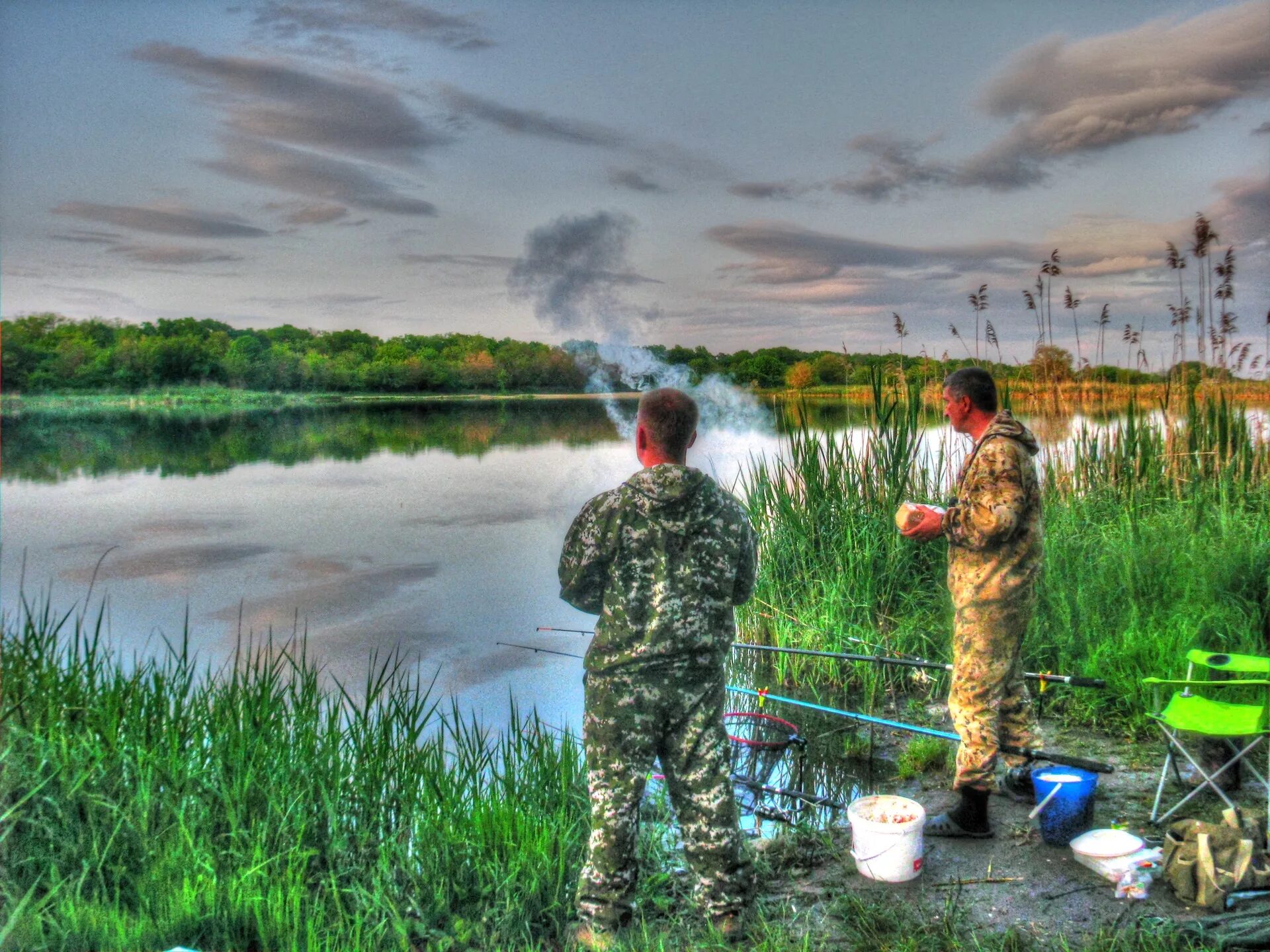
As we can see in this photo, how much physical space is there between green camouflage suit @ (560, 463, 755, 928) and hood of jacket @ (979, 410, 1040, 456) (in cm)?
142

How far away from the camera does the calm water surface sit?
10.9m

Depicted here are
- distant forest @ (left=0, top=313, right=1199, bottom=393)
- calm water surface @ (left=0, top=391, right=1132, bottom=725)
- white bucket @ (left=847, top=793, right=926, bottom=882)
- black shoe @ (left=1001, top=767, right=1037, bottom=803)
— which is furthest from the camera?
calm water surface @ (left=0, top=391, right=1132, bottom=725)

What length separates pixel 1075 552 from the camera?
7031 mm

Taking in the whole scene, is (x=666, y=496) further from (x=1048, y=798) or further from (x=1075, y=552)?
(x=1075, y=552)

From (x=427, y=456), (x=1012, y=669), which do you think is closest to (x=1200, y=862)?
(x=1012, y=669)

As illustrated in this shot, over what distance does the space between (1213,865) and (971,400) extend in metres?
1.83

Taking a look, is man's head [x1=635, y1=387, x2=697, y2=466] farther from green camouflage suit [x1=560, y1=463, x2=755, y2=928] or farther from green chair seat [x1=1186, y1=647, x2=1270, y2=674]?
green chair seat [x1=1186, y1=647, x2=1270, y2=674]

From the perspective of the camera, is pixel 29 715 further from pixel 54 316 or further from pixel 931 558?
pixel 54 316

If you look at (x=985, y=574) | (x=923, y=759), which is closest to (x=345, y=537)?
(x=923, y=759)

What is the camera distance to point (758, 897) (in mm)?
3330

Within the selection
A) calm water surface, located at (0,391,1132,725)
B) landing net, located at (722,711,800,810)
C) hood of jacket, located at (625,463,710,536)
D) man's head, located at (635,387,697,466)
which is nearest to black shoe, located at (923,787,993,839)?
landing net, located at (722,711,800,810)

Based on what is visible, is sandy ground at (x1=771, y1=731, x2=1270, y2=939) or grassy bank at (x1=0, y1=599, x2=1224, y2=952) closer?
grassy bank at (x1=0, y1=599, x2=1224, y2=952)

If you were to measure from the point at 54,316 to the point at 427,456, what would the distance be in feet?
78.7

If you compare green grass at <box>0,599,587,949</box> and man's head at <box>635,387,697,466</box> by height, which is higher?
man's head at <box>635,387,697,466</box>
